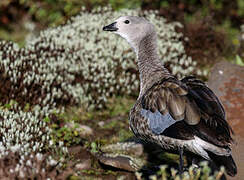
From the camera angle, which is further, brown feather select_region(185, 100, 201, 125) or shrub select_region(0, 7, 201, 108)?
shrub select_region(0, 7, 201, 108)

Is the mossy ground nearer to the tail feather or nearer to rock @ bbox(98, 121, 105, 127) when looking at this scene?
rock @ bbox(98, 121, 105, 127)

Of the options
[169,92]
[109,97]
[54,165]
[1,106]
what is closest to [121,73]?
[109,97]

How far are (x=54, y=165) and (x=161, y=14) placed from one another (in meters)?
5.91

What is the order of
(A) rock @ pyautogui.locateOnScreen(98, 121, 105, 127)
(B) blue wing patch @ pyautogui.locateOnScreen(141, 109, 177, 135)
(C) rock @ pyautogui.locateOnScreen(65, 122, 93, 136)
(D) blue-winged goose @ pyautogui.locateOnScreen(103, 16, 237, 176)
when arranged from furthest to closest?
(A) rock @ pyautogui.locateOnScreen(98, 121, 105, 127), (C) rock @ pyautogui.locateOnScreen(65, 122, 93, 136), (B) blue wing patch @ pyautogui.locateOnScreen(141, 109, 177, 135), (D) blue-winged goose @ pyautogui.locateOnScreen(103, 16, 237, 176)

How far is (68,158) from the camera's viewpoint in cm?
515

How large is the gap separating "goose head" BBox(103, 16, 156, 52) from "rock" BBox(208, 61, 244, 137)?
1617mm

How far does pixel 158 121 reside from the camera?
410 cm

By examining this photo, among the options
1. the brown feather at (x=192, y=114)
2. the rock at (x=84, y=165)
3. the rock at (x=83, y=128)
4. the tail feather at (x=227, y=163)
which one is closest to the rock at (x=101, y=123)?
the rock at (x=83, y=128)

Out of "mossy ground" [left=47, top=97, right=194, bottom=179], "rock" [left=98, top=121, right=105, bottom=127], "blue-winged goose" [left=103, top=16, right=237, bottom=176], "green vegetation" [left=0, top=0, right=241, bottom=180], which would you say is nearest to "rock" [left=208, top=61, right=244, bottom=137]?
"green vegetation" [left=0, top=0, right=241, bottom=180]

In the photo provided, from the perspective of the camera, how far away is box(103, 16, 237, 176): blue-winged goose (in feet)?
12.4

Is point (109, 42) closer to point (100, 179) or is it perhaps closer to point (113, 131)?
point (113, 131)

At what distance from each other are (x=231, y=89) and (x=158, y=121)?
231 centimetres

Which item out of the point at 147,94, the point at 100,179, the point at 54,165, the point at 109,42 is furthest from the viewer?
the point at 109,42

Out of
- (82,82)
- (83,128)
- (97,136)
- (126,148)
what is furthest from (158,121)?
(82,82)
